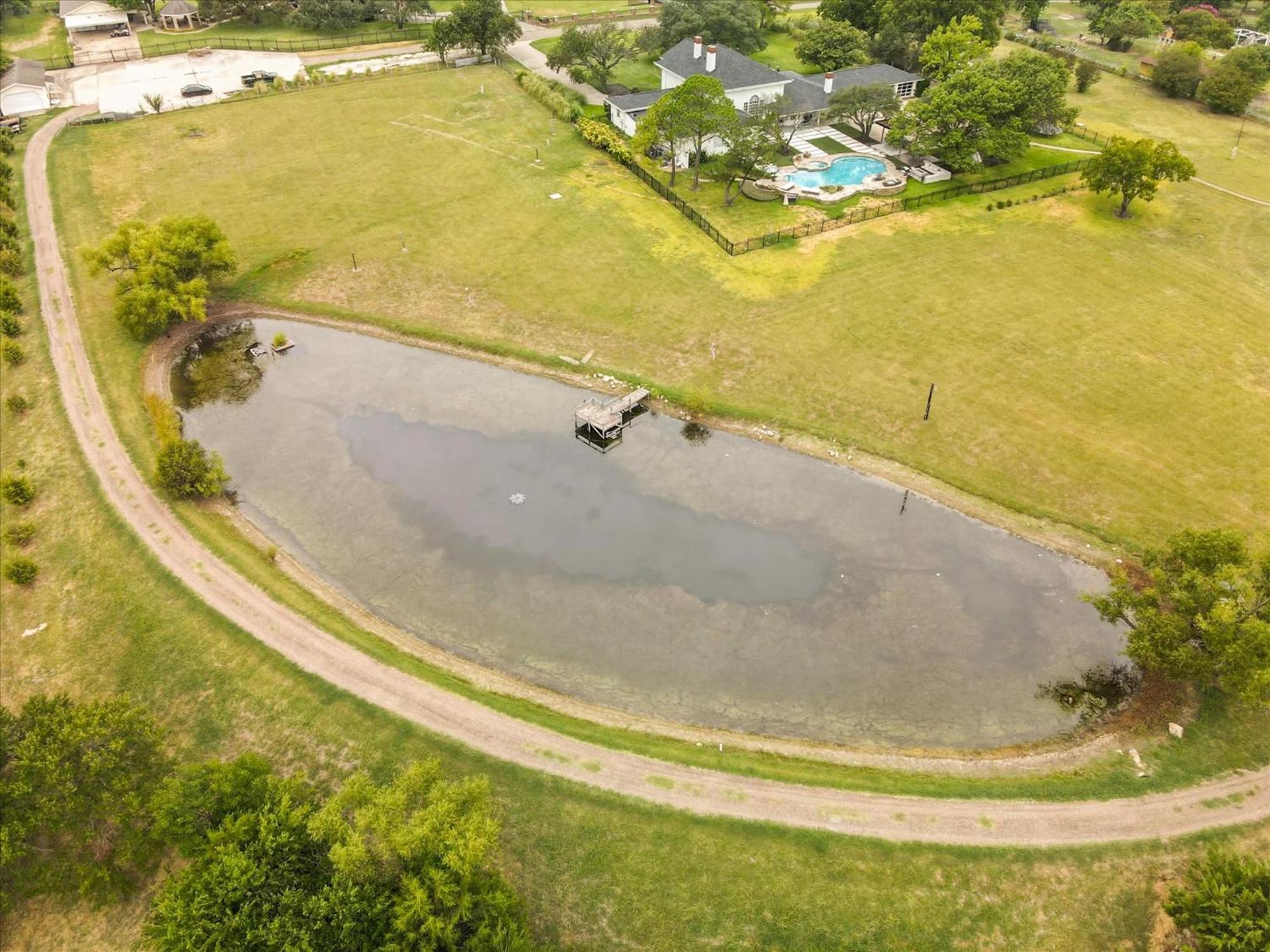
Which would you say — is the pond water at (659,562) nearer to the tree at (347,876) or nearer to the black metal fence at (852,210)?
the tree at (347,876)

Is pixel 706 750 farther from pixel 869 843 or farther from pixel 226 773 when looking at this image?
pixel 226 773

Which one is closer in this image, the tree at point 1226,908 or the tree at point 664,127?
the tree at point 1226,908

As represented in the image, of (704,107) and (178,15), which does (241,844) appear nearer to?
(704,107)

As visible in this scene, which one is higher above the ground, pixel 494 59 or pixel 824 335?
pixel 494 59

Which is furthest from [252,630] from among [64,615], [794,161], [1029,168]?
Result: [1029,168]

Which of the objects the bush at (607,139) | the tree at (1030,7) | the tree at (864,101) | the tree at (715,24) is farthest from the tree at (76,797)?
the tree at (1030,7)
